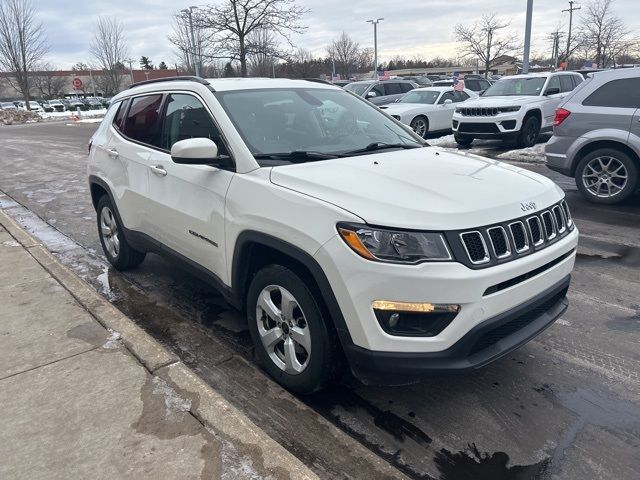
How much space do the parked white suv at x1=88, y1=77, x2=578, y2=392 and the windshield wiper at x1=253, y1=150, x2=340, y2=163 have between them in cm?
1

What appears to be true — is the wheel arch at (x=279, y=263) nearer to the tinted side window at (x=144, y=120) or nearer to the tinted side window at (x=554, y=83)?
the tinted side window at (x=144, y=120)

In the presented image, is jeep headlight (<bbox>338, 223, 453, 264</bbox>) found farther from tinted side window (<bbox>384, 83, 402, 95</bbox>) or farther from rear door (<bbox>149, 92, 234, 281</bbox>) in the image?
tinted side window (<bbox>384, 83, 402, 95</bbox>)

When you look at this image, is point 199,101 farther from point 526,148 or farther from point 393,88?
point 393,88

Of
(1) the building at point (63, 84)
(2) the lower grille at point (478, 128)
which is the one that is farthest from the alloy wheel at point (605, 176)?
(1) the building at point (63, 84)

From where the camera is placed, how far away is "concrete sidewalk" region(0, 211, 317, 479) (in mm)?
2477

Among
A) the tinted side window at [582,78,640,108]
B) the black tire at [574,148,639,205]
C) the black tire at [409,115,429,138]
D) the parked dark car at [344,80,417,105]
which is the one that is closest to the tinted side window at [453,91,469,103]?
the black tire at [409,115,429,138]

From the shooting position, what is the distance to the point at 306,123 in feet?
12.3

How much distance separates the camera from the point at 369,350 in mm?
2578

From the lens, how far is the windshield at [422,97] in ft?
52.3

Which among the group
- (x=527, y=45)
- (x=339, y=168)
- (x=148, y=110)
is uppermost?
(x=527, y=45)

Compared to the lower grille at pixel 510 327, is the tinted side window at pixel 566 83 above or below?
above

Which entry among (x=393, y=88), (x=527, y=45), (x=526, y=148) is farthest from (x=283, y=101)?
(x=527, y=45)

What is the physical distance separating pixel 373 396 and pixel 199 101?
2.33 m

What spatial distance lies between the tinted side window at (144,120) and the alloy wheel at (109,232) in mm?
959
